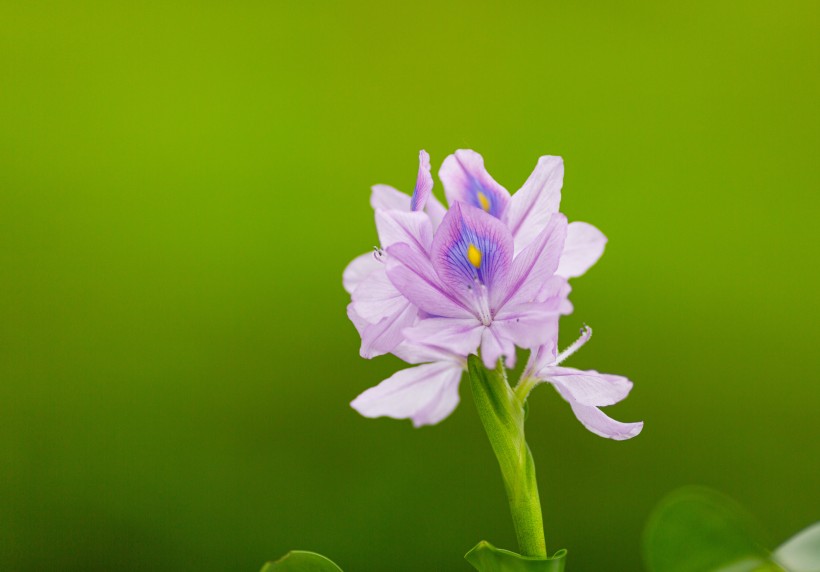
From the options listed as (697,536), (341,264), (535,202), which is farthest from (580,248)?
(341,264)

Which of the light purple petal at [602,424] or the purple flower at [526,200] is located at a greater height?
the purple flower at [526,200]

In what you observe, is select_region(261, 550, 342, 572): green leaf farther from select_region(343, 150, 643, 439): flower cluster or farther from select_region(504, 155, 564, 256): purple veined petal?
select_region(504, 155, 564, 256): purple veined petal

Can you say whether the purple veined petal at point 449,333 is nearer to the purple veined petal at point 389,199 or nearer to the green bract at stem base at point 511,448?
the green bract at stem base at point 511,448

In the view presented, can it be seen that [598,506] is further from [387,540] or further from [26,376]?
[26,376]

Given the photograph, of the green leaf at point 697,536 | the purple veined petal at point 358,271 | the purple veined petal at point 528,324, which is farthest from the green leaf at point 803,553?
the purple veined petal at point 358,271

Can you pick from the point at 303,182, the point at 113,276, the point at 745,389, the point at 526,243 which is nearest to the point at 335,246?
the point at 303,182

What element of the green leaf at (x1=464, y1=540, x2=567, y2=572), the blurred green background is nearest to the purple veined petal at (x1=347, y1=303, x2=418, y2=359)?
the green leaf at (x1=464, y1=540, x2=567, y2=572)

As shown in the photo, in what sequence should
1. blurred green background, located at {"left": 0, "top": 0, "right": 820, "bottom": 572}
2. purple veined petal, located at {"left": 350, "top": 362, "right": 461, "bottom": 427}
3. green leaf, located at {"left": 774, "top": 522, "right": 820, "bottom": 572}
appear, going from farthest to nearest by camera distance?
blurred green background, located at {"left": 0, "top": 0, "right": 820, "bottom": 572}
purple veined petal, located at {"left": 350, "top": 362, "right": 461, "bottom": 427}
green leaf, located at {"left": 774, "top": 522, "right": 820, "bottom": 572}
